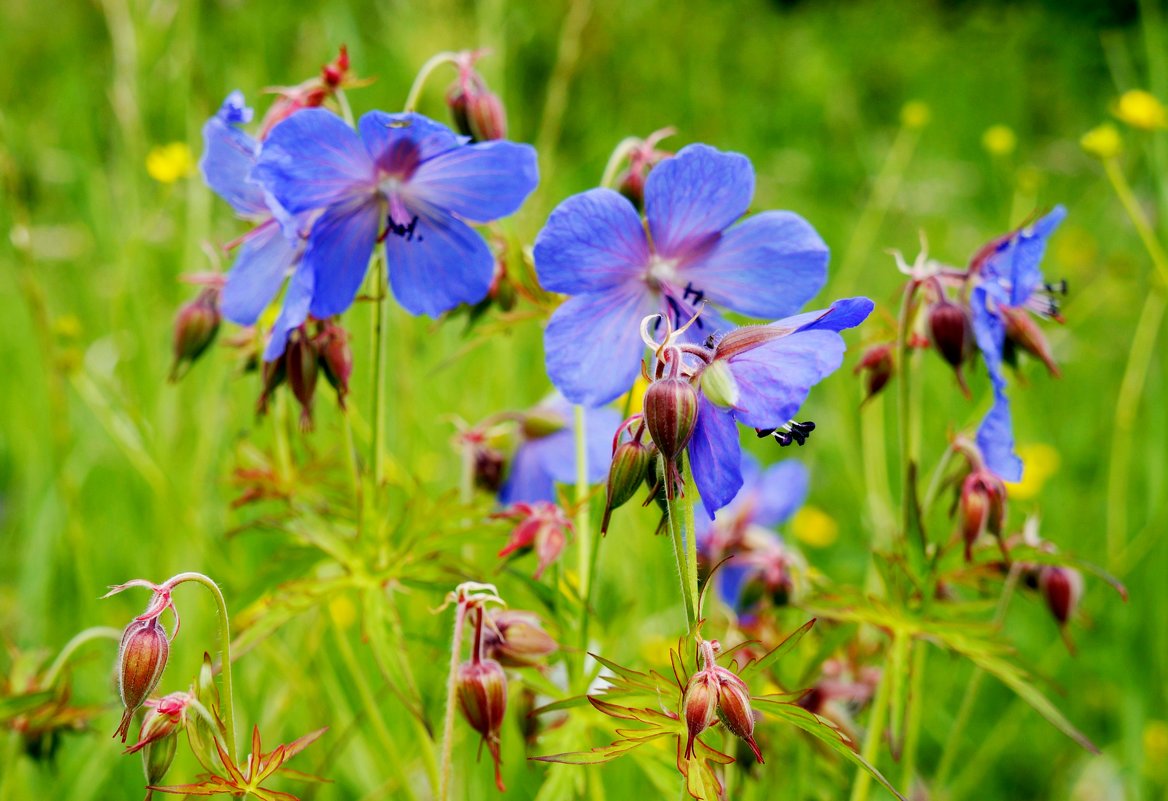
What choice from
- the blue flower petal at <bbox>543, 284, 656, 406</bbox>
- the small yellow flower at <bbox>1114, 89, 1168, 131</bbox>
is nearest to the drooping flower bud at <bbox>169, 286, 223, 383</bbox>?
the blue flower petal at <bbox>543, 284, 656, 406</bbox>

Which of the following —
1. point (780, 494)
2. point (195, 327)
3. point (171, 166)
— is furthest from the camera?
point (171, 166)

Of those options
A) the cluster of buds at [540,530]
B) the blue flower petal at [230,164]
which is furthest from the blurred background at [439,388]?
the blue flower petal at [230,164]

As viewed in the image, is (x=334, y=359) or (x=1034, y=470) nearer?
(x=334, y=359)

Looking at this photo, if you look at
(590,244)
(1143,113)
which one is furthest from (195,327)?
(1143,113)

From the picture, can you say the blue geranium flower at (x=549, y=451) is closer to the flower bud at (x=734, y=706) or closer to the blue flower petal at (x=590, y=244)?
the blue flower petal at (x=590, y=244)

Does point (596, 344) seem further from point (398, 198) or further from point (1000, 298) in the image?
point (1000, 298)

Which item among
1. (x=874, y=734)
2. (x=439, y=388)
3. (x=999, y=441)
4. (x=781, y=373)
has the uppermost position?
(x=781, y=373)

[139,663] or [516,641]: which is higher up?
[139,663]
